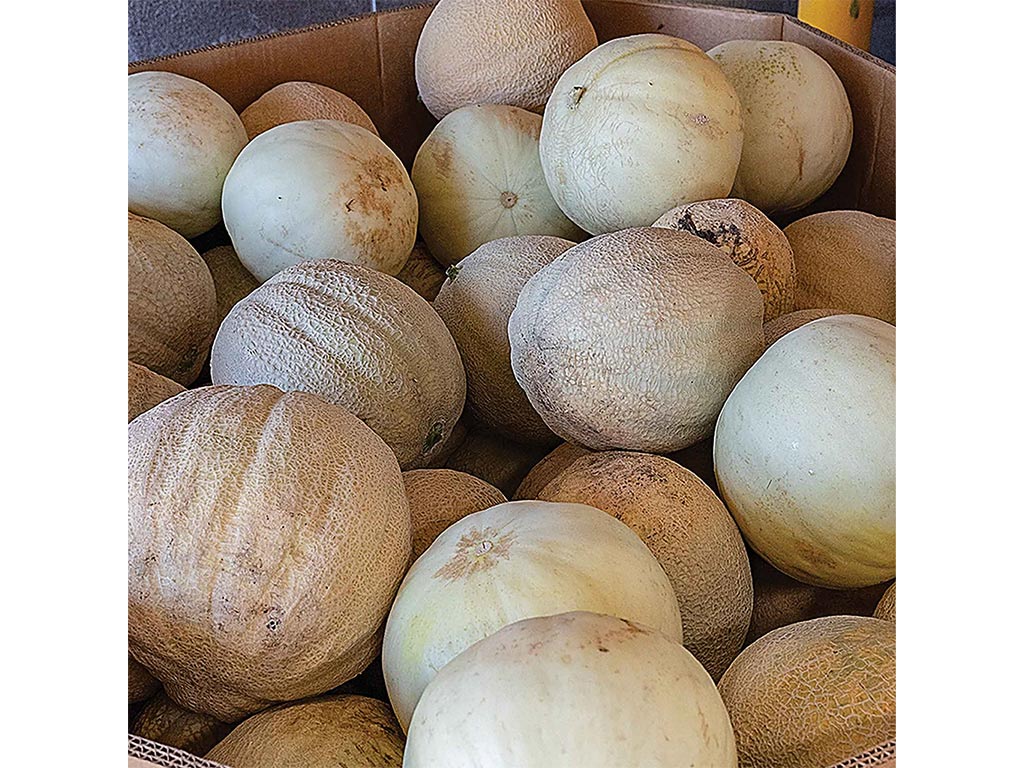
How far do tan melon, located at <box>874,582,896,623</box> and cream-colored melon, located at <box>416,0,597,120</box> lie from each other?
92cm

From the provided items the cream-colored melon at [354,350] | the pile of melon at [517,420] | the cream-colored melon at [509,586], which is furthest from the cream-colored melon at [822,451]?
the cream-colored melon at [354,350]

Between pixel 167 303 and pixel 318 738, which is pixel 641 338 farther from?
pixel 167 303

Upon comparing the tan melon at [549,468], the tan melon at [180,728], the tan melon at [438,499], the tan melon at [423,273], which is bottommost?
the tan melon at [180,728]

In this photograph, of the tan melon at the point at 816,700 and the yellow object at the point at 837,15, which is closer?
the tan melon at the point at 816,700

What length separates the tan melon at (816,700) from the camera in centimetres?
78

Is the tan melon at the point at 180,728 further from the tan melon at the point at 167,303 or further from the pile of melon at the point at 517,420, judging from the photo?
the tan melon at the point at 167,303

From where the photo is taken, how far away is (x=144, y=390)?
1.06 meters

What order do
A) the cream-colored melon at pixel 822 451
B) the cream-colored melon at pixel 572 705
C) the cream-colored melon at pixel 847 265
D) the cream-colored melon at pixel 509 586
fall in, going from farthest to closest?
the cream-colored melon at pixel 847 265 < the cream-colored melon at pixel 822 451 < the cream-colored melon at pixel 509 586 < the cream-colored melon at pixel 572 705

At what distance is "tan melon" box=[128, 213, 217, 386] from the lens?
123 cm

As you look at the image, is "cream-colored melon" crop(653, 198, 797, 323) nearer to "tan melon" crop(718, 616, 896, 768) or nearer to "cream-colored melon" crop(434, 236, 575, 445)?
"cream-colored melon" crop(434, 236, 575, 445)

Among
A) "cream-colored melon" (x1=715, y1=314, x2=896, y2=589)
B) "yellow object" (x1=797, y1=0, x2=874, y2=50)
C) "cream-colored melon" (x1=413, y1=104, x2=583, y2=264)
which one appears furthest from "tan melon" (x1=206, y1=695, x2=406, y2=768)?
"yellow object" (x1=797, y1=0, x2=874, y2=50)

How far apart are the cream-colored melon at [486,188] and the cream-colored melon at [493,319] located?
0.57 ft

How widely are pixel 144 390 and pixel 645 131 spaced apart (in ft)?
1.93

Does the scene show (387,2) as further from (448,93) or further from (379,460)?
(379,460)
